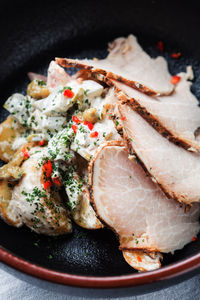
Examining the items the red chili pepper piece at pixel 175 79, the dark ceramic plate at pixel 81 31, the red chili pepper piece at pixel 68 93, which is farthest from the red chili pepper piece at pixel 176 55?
the red chili pepper piece at pixel 68 93

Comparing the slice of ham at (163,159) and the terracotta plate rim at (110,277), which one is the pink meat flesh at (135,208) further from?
the terracotta plate rim at (110,277)

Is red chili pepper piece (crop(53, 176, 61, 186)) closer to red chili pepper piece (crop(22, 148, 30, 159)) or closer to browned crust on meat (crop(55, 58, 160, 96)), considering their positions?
red chili pepper piece (crop(22, 148, 30, 159))

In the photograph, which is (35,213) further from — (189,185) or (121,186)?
(189,185)

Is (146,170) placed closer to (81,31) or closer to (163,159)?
(163,159)

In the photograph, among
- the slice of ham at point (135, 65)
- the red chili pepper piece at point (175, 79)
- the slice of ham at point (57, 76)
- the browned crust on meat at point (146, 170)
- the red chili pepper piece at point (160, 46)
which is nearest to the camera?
the browned crust on meat at point (146, 170)

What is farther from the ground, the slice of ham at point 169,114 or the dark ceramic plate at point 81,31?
the dark ceramic plate at point 81,31

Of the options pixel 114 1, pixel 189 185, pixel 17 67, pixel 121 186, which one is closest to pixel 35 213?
pixel 121 186

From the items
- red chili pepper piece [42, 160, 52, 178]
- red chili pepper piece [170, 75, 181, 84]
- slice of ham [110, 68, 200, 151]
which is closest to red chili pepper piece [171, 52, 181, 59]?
red chili pepper piece [170, 75, 181, 84]
